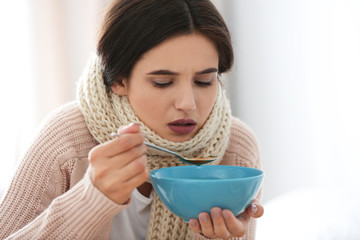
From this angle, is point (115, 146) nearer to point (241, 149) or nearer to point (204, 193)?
point (204, 193)

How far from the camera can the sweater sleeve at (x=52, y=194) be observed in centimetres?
94

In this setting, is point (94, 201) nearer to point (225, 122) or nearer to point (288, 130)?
point (225, 122)

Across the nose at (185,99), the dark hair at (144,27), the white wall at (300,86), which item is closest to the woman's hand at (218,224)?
the nose at (185,99)

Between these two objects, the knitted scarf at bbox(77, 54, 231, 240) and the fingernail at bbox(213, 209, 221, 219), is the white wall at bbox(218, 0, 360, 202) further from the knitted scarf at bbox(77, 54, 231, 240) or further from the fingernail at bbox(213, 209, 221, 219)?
the fingernail at bbox(213, 209, 221, 219)

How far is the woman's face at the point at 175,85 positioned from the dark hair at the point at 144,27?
2 centimetres

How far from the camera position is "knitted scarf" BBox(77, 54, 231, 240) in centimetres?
117

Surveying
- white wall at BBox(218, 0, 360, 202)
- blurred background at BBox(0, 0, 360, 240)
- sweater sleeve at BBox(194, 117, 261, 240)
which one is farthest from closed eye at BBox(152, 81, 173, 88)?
white wall at BBox(218, 0, 360, 202)

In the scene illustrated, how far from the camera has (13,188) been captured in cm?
113

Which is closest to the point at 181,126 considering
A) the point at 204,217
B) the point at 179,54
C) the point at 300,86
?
the point at 179,54

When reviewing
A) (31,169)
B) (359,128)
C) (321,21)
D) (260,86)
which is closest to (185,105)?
(31,169)

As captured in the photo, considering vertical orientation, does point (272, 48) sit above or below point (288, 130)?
above

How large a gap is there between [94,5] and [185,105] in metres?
1.66

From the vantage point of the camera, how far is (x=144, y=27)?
1069mm

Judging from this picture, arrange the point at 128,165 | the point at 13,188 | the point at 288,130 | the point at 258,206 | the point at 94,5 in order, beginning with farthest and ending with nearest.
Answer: the point at 94,5
the point at 288,130
the point at 13,188
the point at 258,206
the point at 128,165
